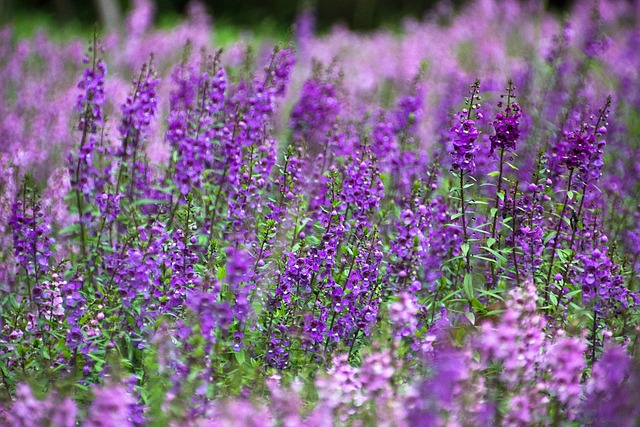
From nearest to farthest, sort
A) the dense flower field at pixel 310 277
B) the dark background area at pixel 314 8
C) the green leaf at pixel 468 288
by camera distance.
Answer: the dense flower field at pixel 310 277 < the green leaf at pixel 468 288 < the dark background area at pixel 314 8

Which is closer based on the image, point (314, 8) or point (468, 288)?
point (468, 288)

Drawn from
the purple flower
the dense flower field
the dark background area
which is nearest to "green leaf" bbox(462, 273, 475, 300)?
the dense flower field

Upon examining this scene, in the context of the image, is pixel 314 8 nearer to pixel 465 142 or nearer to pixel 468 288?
pixel 465 142

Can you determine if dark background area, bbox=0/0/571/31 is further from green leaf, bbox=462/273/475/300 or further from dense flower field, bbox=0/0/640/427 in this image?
green leaf, bbox=462/273/475/300

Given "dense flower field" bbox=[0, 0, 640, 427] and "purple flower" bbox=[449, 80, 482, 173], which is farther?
"purple flower" bbox=[449, 80, 482, 173]

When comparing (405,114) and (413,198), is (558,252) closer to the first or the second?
(413,198)

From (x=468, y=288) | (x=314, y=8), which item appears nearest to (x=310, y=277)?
(x=468, y=288)

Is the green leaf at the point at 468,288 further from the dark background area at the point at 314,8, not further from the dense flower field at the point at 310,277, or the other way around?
the dark background area at the point at 314,8

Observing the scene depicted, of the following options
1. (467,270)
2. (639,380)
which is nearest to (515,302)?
(639,380)

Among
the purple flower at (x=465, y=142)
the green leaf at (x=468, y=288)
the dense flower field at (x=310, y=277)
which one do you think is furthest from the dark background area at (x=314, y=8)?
the green leaf at (x=468, y=288)

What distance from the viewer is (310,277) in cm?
438

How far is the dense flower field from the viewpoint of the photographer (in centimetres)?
325

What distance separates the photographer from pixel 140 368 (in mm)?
4285

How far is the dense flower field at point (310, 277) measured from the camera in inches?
128
